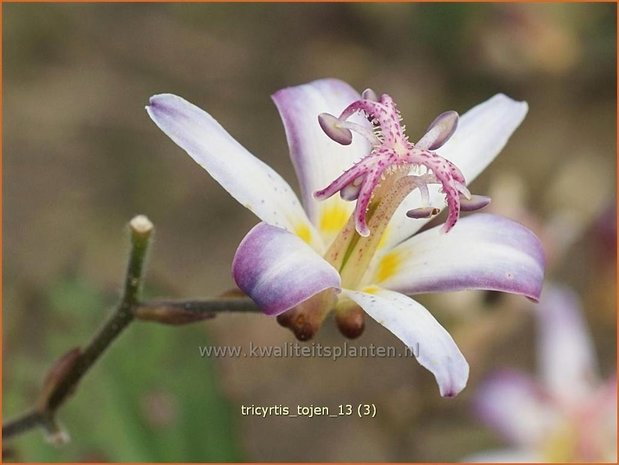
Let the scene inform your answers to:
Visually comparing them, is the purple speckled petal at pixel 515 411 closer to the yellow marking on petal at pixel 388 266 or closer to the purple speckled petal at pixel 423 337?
the yellow marking on petal at pixel 388 266

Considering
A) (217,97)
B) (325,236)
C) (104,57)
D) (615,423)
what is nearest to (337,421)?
(615,423)

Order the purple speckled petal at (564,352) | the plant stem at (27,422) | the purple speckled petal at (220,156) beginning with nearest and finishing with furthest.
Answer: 1. the purple speckled petal at (220,156)
2. the plant stem at (27,422)
3. the purple speckled petal at (564,352)

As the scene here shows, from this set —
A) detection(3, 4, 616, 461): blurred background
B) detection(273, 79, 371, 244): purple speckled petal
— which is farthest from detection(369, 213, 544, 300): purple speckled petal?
detection(3, 4, 616, 461): blurred background

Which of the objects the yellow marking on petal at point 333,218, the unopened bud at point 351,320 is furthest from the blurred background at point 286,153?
the unopened bud at point 351,320

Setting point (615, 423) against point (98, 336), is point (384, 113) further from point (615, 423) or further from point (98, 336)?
point (615, 423)

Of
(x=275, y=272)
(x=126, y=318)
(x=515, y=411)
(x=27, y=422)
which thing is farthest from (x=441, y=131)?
(x=515, y=411)
